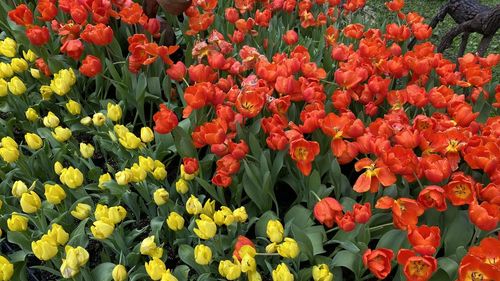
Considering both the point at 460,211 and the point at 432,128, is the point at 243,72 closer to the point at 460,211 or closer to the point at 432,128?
the point at 432,128

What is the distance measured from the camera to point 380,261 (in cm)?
125

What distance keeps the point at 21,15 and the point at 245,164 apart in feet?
3.76

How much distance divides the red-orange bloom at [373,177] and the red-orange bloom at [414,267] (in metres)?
0.24

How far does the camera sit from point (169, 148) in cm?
186

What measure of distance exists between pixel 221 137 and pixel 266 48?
908 mm

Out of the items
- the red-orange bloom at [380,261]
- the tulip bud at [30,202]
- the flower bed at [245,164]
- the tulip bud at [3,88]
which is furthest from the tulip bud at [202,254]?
the tulip bud at [3,88]

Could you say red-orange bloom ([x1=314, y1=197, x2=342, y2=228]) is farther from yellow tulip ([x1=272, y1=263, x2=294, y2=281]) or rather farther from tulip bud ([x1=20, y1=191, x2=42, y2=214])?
tulip bud ([x1=20, y1=191, x2=42, y2=214])

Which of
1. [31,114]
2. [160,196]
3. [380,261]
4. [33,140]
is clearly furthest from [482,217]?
[31,114]

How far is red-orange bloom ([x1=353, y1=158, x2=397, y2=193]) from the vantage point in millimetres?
1404

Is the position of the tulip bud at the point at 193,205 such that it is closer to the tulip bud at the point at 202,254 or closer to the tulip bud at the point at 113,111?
the tulip bud at the point at 202,254

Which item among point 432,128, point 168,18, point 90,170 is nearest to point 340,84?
point 432,128

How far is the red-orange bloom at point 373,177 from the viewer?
1.40 m

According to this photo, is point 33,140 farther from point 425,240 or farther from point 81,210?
point 425,240

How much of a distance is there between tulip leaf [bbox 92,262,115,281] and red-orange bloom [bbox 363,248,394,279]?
2.25ft
